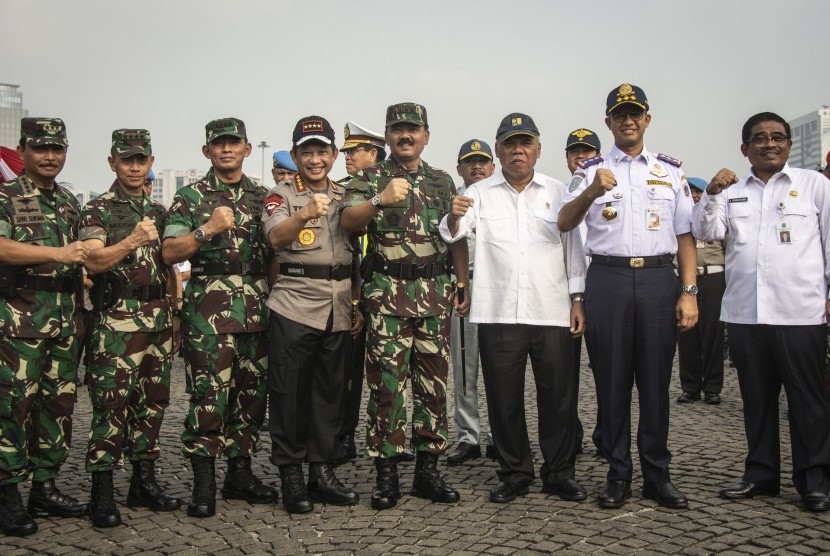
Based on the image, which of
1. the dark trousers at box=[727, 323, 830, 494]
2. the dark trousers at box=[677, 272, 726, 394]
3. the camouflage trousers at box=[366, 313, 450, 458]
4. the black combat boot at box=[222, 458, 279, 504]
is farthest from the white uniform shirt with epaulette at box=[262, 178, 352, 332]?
the dark trousers at box=[677, 272, 726, 394]

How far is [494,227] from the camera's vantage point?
530cm

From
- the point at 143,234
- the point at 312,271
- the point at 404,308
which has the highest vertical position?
the point at 143,234

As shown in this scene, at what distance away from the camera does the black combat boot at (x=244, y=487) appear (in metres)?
5.20

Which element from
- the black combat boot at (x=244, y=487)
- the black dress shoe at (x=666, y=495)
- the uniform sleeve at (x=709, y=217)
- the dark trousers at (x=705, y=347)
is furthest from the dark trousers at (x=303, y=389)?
the dark trousers at (x=705, y=347)

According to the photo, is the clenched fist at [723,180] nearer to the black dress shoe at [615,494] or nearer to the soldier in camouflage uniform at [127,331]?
the black dress shoe at [615,494]

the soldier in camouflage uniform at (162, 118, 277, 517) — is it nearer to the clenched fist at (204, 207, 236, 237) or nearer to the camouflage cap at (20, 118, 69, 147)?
the clenched fist at (204, 207, 236, 237)

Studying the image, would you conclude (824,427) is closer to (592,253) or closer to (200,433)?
(592,253)

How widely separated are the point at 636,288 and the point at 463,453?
2167 millimetres

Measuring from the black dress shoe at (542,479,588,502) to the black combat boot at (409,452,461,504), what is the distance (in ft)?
2.11

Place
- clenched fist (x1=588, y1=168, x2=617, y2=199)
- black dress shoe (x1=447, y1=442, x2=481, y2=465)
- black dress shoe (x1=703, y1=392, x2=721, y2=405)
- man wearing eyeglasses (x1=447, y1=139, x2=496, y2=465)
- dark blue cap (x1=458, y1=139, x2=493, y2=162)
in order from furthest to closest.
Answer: black dress shoe (x1=703, y1=392, x2=721, y2=405) < dark blue cap (x1=458, y1=139, x2=493, y2=162) < man wearing eyeglasses (x1=447, y1=139, x2=496, y2=465) < black dress shoe (x1=447, y1=442, x2=481, y2=465) < clenched fist (x1=588, y1=168, x2=617, y2=199)

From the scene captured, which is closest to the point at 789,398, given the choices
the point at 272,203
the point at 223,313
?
the point at 272,203

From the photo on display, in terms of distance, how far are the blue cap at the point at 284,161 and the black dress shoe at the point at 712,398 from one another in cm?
536

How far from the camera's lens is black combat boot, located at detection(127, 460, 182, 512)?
507 centimetres

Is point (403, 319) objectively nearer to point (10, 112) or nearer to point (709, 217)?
point (709, 217)
